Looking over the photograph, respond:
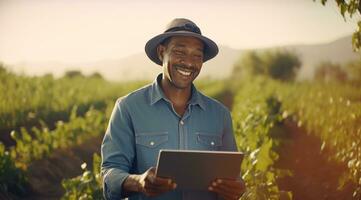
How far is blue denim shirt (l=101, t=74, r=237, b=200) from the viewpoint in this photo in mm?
2734

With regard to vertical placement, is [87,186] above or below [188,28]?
below

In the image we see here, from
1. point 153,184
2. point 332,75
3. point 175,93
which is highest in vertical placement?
point 175,93

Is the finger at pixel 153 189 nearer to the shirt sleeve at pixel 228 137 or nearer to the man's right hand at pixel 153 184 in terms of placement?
the man's right hand at pixel 153 184

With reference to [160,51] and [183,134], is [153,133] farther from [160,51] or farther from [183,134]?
[160,51]

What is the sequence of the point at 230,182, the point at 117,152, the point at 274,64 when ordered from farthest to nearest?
the point at 274,64 → the point at 117,152 → the point at 230,182

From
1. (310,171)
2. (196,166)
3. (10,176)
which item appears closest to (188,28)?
(196,166)

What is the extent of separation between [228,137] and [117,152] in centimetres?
59

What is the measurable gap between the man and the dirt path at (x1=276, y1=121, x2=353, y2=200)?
340 cm

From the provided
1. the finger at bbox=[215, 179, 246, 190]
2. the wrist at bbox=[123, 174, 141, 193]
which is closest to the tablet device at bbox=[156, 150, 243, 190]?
the finger at bbox=[215, 179, 246, 190]

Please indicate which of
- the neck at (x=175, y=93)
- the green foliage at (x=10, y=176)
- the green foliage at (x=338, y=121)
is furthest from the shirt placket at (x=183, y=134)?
the green foliage at (x=10, y=176)

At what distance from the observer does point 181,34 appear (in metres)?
2.81

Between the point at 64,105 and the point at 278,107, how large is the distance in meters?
4.68

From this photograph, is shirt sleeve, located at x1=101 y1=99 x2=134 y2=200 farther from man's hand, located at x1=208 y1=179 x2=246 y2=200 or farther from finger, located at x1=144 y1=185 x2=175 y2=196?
man's hand, located at x1=208 y1=179 x2=246 y2=200

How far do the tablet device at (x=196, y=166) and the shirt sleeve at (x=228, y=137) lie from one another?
424 millimetres
